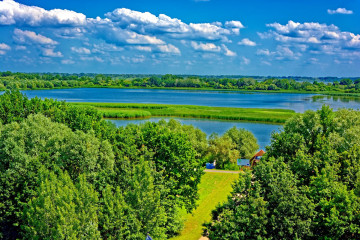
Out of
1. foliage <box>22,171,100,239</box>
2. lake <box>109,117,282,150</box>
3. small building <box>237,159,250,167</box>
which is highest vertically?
foliage <box>22,171,100,239</box>

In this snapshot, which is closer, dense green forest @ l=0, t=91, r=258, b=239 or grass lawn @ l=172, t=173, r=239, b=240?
dense green forest @ l=0, t=91, r=258, b=239

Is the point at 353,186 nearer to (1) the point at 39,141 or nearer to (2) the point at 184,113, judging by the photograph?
(1) the point at 39,141

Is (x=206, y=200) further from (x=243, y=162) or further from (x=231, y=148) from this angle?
(x=231, y=148)

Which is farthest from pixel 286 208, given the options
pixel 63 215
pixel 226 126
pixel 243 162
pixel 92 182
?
pixel 226 126

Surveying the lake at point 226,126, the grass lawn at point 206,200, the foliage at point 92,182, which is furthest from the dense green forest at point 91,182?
the lake at point 226,126

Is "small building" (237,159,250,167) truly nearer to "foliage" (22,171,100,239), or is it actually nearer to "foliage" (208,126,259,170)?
"foliage" (208,126,259,170)

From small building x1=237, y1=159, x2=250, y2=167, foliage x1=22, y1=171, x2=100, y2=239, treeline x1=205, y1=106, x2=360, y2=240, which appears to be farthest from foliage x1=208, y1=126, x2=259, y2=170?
foliage x1=22, y1=171, x2=100, y2=239
